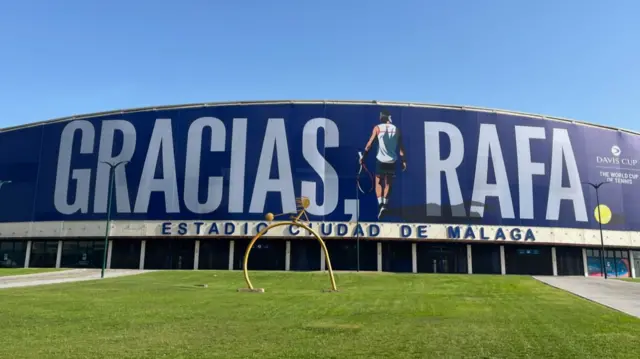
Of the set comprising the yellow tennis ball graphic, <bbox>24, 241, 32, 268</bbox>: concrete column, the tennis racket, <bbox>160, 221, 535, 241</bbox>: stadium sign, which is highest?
the tennis racket

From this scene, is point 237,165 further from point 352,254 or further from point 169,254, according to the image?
point 352,254

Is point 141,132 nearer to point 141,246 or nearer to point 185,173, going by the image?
point 185,173

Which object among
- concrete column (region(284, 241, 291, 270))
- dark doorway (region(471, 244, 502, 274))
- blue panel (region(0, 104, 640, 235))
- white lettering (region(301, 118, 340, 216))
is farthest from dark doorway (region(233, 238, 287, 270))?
dark doorway (region(471, 244, 502, 274))

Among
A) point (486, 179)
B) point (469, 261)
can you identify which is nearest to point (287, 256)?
point (469, 261)

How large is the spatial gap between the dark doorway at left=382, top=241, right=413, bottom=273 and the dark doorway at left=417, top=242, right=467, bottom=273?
1279mm

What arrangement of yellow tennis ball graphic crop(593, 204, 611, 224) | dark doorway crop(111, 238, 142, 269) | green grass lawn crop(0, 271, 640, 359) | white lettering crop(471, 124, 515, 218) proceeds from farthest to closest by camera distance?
yellow tennis ball graphic crop(593, 204, 611, 224) < dark doorway crop(111, 238, 142, 269) < white lettering crop(471, 124, 515, 218) < green grass lawn crop(0, 271, 640, 359)

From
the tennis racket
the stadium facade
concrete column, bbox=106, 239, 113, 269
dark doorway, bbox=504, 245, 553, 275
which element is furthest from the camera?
concrete column, bbox=106, 239, 113, 269

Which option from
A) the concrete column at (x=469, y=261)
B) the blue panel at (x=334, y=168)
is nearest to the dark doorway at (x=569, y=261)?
the blue panel at (x=334, y=168)

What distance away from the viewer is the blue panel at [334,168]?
193 feet

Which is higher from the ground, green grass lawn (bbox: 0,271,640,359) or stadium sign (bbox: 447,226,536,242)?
stadium sign (bbox: 447,226,536,242)

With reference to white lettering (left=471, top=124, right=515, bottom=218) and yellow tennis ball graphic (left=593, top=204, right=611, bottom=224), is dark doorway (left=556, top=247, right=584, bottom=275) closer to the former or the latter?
yellow tennis ball graphic (left=593, top=204, right=611, bottom=224)

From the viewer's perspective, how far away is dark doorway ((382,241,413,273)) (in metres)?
59.2

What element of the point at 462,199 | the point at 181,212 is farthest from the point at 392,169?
the point at 181,212

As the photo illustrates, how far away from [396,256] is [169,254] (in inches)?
1035
